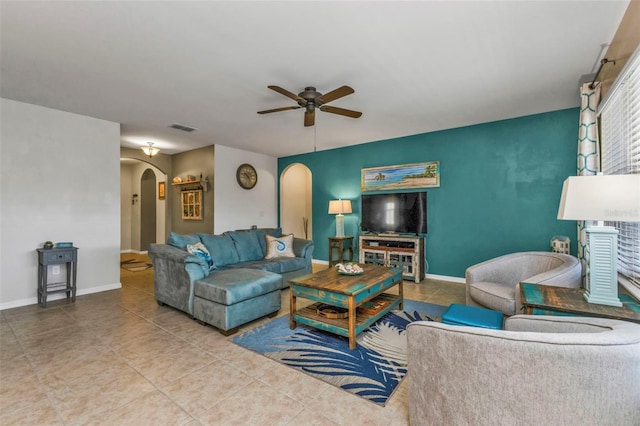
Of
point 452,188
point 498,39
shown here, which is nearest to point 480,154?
point 452,188

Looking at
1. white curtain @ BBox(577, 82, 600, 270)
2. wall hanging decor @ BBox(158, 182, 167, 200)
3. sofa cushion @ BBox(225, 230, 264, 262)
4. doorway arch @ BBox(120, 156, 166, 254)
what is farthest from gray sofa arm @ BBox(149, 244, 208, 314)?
doorway arch @ BBox(120, 156, 166, 254)

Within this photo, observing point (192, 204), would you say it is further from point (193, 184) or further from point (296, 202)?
point (296, 202)

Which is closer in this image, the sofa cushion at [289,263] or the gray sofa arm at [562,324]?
the gray sofa arm at [562,324]

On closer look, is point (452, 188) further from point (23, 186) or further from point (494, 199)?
point (23, 186)

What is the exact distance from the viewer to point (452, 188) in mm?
4891

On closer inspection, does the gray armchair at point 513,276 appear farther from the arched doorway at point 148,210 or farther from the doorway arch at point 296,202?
the arched doorway at point 148,210

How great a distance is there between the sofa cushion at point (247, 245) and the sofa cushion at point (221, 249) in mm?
81

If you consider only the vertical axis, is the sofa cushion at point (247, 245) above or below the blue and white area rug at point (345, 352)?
above

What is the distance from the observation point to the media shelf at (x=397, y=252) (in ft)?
15.9

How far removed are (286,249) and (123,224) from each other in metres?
6.46

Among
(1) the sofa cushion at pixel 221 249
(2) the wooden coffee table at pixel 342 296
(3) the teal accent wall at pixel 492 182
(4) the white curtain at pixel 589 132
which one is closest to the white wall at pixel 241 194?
(1) the sofa cushion at pixel 221 249

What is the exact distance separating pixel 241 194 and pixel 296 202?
6.33 feet

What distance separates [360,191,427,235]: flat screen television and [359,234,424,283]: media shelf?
22cm

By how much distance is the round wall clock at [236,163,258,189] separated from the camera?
6379mm
